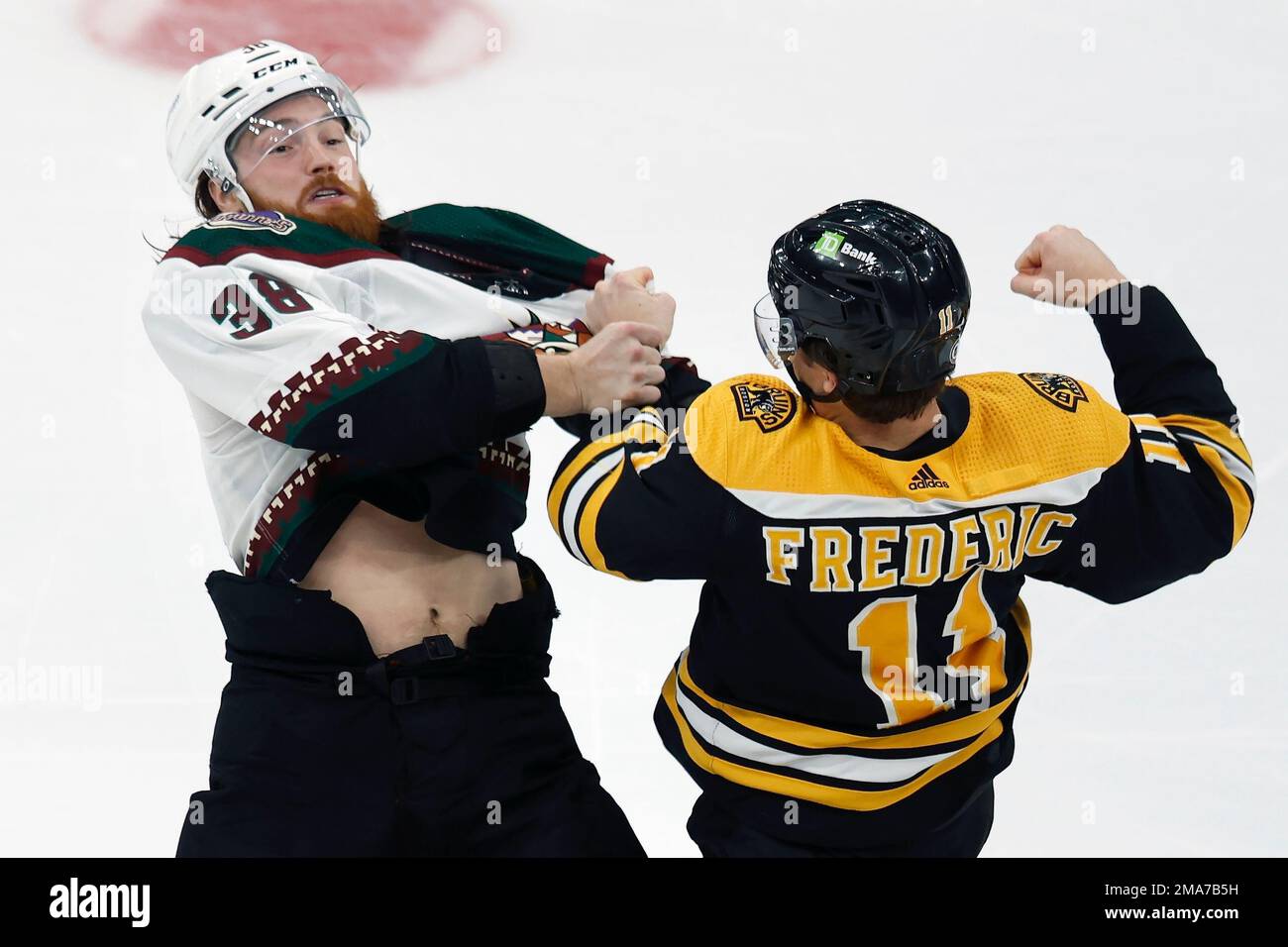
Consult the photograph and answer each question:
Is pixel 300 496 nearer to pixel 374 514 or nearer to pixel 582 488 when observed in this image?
pixel 374 514

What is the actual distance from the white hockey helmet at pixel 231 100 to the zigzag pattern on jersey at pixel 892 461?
1149 mm

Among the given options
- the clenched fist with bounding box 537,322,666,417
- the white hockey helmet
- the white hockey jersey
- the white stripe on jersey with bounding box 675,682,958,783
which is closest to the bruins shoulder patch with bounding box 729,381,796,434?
the clenched fist with bounding box 537,322,666,417

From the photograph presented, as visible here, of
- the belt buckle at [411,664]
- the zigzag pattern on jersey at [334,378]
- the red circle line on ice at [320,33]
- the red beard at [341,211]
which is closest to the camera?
the zigzag pattern on jersey at [334,378]

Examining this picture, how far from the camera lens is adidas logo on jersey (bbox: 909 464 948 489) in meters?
2.21

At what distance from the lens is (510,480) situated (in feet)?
9.42

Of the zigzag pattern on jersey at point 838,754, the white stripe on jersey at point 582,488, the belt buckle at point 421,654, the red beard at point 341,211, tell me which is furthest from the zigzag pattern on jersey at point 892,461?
the red beard at point 341,211

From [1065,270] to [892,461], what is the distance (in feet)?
1.86

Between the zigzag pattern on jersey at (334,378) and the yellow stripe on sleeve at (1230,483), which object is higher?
the zigzag pattern on jersey at (334,378)

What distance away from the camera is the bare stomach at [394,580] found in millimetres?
2705

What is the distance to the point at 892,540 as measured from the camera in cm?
222

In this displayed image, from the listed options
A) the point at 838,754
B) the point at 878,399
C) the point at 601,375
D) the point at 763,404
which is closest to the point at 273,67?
the point at 601,375

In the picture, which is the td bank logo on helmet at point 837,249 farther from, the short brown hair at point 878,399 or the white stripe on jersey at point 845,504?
the white stripe on jersey at point 845,504

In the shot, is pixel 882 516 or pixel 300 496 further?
pixel 300 496

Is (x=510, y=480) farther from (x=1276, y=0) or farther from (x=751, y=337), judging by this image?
(x=1276, y=0)
